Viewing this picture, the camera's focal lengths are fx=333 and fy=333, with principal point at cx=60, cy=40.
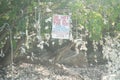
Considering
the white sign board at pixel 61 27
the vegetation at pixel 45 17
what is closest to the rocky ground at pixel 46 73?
the vegetation at pixel 45 17

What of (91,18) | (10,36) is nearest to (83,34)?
(91,18)

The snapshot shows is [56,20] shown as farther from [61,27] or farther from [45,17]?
[45,17]

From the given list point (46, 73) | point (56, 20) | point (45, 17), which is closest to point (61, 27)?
point (56, 20)

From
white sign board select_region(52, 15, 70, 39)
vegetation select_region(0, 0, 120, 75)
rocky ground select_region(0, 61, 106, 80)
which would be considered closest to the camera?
white sign board select_region(52, 15, 70, 39)

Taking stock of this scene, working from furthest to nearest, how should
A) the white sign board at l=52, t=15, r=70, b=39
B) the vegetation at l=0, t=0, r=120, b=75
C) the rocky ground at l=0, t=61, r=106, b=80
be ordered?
the rocky ground at l=0, t=61, r=106, b=80
the vegetation at l=0, t=0, r=120, b=75
the white sign board at l=52, t=15, r=70, b=39

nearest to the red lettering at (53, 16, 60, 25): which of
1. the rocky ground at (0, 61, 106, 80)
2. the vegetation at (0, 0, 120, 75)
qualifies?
the vegetation at (0, 0, 120, 75)

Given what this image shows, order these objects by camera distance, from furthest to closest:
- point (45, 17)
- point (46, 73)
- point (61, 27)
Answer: point (46, 73)
point (45, 17)
point (61, 27)

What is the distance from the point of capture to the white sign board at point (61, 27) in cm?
452

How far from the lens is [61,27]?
4.52 meters

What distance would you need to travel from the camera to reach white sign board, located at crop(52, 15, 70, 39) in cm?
452

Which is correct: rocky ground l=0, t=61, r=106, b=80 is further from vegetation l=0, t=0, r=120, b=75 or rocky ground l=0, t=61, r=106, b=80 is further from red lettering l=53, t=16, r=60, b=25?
red lettering l=53, t=16, r=60, b=25

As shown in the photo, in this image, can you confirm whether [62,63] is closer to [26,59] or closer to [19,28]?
[26,59]

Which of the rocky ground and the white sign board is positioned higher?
the white sign board

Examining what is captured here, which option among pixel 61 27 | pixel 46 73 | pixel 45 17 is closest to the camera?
pixel 61 27
